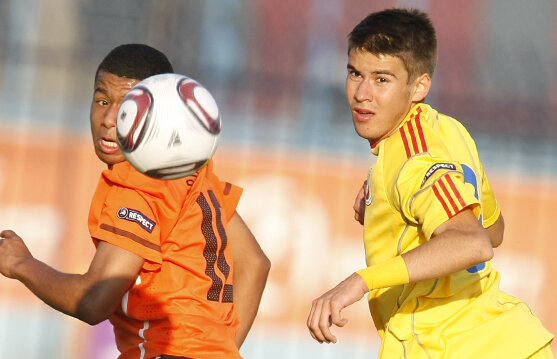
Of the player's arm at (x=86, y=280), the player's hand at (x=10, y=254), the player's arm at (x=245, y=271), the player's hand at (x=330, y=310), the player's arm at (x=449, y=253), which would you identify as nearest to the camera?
the player's hand at (x=330, y=310)

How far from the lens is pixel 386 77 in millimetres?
3555

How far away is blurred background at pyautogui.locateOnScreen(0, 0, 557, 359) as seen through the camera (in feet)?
23.0

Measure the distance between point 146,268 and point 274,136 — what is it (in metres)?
4.38

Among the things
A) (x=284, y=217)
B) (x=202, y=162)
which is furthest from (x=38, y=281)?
(x=284, y=217)

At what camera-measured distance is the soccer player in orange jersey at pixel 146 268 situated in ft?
10.6

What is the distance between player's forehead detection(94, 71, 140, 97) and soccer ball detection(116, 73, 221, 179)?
0.39 metres

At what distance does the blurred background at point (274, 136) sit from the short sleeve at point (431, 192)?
4129 mm

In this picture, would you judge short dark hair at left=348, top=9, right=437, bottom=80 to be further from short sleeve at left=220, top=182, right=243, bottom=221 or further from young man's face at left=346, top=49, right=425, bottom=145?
short sleeve at left=220, top=182, right=243, bottom=221

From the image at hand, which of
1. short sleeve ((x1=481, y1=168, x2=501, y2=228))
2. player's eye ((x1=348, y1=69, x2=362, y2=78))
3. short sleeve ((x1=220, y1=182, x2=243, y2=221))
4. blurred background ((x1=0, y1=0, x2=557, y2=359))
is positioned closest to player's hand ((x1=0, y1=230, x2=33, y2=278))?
short sleeve ((x1=220, y1=182, x2=243, y2=221))

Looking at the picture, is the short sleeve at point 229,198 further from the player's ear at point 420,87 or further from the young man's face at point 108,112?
the player's ear at point 420,87

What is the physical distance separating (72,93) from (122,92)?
384 centimetres

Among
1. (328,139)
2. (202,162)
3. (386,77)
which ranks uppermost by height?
(386,77)

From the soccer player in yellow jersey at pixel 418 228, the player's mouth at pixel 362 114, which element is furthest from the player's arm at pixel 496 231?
the player's mouth at pixel 362 114

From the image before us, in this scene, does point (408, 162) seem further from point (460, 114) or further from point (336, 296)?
point (460, 114)
